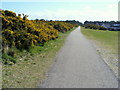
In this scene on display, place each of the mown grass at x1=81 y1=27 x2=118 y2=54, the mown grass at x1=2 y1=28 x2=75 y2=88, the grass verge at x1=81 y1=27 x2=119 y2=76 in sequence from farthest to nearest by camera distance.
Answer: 1. the mown grass at x1=81 y1=27 x2=118 y2=54
2. the grass verge at x1=81 y1=27 x2=119 y2=76
3. the mown grass at x1=2 y1=28 x2=75 y2=88

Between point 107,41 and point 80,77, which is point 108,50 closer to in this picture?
point 80,77

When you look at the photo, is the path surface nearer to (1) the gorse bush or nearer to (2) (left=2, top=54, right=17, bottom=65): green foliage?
(2) (left=2, top=54, right=17, bottom=65): green foliage

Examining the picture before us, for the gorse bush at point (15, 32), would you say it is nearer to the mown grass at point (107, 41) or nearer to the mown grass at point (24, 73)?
the mown grass at point (24, 73)

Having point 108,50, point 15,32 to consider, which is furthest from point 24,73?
point 108,50

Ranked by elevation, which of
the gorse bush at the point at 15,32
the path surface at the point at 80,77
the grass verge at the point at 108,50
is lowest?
the path surface at the point at 80,77

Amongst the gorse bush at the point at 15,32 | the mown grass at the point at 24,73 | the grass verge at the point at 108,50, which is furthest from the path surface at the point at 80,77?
the gorse bush at the point at 15,32

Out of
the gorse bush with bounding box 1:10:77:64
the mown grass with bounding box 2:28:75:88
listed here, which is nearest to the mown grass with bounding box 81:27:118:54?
the gorse bush with bounding box 1:10:77:64

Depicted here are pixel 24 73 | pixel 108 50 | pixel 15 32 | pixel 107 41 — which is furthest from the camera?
pixel 107 41

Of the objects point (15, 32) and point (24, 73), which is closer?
point (24, 73)

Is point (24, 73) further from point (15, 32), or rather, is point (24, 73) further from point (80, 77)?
point (15, 32)

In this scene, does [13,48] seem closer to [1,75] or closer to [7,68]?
[7,68]

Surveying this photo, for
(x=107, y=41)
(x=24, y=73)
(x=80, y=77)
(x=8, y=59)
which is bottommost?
(x=80, y=77)

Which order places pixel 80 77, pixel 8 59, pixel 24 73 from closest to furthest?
pixel 80 77 → pixel 24 73 → pixel 8 59

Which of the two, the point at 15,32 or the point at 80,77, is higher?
the point at 15,32
